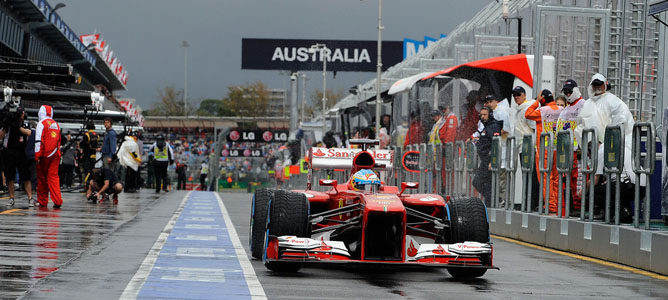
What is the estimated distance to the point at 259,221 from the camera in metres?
10.7

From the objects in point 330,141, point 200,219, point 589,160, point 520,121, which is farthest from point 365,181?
point 330,141

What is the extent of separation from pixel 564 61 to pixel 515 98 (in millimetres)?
3308

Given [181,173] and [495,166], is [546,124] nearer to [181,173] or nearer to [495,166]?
[495,166]

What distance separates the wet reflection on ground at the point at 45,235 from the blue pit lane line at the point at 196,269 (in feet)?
2.73

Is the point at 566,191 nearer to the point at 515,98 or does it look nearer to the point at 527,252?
the point at 527,252

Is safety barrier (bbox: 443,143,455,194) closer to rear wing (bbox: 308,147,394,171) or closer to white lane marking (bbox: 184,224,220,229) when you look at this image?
white lane marking (bbox: 184,224,220,229)

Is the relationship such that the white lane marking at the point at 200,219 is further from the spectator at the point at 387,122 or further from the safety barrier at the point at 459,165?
the spectator at the point at 387,122

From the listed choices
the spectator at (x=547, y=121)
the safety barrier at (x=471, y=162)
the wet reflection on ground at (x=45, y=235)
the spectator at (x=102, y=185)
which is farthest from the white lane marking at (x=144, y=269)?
the spectator at (x=102, y=185)

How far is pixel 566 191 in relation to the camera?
47.8 feet

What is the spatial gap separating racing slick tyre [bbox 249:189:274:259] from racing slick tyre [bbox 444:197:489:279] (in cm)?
181

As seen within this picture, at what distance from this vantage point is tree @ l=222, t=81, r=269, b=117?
15600 cm

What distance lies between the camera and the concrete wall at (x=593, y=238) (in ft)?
37.0

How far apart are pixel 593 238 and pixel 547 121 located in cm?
361

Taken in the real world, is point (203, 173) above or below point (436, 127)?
below
